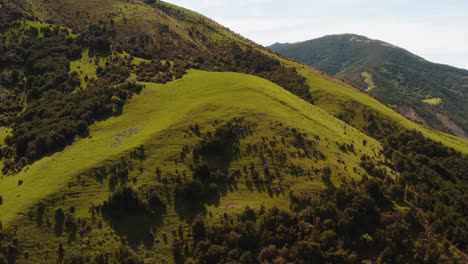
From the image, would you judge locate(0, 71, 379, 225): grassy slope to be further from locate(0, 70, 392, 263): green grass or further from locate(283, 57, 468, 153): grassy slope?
locate(283, 57, 468, 153): grassy slope

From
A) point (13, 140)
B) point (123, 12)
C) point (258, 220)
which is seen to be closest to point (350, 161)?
point (258, 220)

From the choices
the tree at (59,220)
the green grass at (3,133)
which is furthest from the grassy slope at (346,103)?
the tree at (59,220)

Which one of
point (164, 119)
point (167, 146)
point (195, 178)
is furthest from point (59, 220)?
point (164, 119)

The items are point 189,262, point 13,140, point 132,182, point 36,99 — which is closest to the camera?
point 189,262

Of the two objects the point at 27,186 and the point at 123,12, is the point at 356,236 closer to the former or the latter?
the point at 27,186

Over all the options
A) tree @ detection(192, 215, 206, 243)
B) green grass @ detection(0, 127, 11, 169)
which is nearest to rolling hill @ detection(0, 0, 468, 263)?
tree @ detection(192, 215, 206, 243)

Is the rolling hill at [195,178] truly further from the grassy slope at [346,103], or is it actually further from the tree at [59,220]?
the grassy slope at [346,103]
